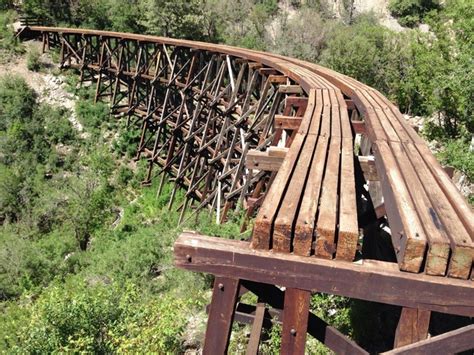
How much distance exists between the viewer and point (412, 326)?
1641mm

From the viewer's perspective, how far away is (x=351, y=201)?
1.93m

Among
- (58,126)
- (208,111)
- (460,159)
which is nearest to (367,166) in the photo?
(460,159)

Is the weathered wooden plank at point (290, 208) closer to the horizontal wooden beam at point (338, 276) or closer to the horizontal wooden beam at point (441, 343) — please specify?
the horizontal wooden beam at point (338, 276)

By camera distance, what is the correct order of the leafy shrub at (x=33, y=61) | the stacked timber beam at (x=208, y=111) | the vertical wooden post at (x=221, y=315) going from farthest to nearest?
the leafy shrub at (x=33, y=61) < the stacked timber beam at (x=208, y=111) < the vertical wooden post at (x=221, y=315)

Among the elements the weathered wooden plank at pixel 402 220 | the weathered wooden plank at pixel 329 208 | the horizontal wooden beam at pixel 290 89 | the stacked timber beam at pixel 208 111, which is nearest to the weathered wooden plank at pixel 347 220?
the weathered wooden plank at pixel 329 208

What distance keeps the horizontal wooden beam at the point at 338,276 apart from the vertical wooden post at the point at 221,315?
57mm

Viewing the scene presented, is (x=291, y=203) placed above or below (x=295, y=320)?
above

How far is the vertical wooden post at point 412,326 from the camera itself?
1610mm

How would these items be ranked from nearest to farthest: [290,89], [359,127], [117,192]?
[359,127] → [290,89] → [117,192]

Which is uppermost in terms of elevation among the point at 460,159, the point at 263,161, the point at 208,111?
the point at 263,161

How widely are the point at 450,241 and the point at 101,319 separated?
3.80 m

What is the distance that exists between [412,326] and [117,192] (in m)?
11.6

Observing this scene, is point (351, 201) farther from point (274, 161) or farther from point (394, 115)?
point (394, 115)

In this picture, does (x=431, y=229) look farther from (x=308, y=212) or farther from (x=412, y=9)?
(x=412, y=9)
